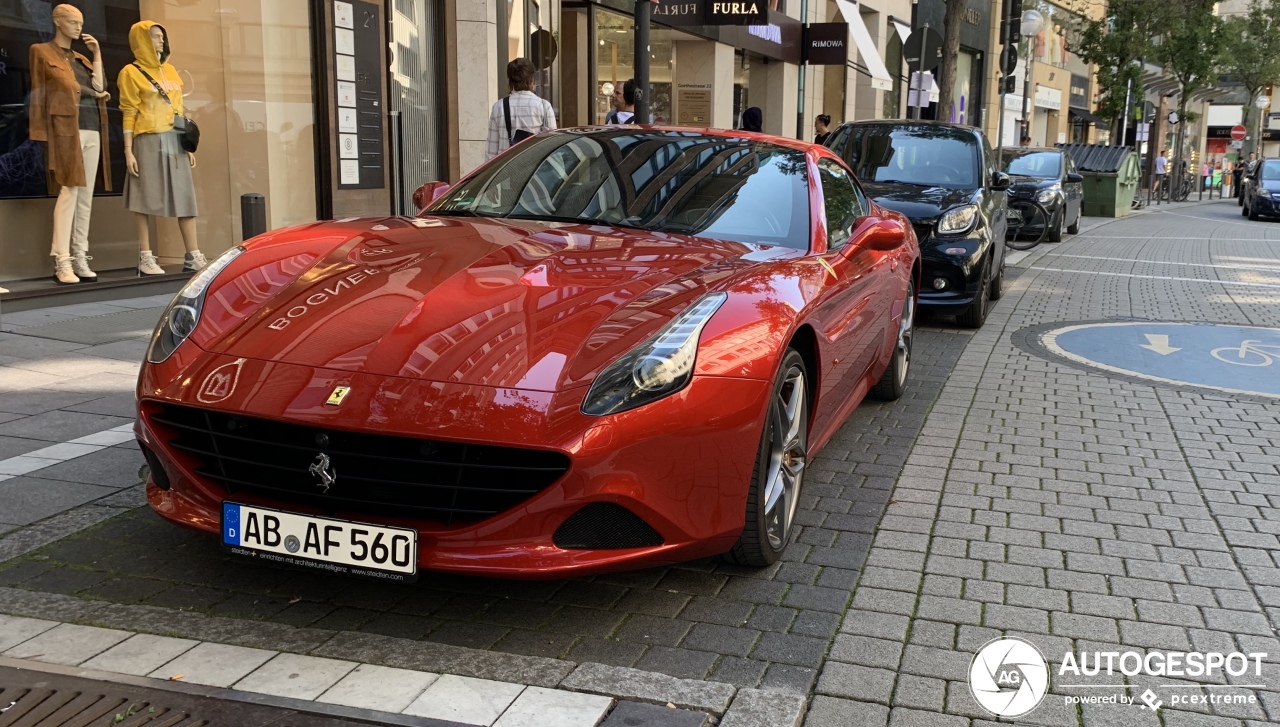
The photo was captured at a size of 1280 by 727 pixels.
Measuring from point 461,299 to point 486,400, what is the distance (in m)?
0.52

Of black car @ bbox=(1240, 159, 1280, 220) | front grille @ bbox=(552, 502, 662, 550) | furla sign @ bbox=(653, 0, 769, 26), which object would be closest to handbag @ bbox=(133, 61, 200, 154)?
furla sign @ bbox=(653, 0, 769, 26)

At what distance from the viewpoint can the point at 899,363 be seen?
21.2 ft

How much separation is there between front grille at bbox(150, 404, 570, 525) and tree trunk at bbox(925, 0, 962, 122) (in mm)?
16177

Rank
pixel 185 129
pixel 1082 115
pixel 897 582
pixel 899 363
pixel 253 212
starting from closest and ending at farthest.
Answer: pixel 897 582 < pixel 899 363 < pixel 253 212 < pixel 185 129 < pixel 1082 115

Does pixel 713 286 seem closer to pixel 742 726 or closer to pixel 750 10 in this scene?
pixel 742 726

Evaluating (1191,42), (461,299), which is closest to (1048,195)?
(461,299)

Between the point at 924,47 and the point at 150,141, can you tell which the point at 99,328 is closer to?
the point at 150,141

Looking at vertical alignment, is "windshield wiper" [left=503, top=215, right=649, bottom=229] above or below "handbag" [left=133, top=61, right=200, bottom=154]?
below

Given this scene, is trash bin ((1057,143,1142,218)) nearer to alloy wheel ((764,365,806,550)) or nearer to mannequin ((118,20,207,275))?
mannequin ((118,20,207,275))

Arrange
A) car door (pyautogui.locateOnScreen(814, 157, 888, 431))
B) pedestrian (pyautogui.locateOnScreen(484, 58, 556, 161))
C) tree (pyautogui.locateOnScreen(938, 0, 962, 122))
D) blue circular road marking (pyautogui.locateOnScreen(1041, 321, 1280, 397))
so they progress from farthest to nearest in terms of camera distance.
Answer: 1. tree (pyautogui.locateOnScreen(938, 0, 962, 122))
2. pedestrian (pyautogui.locateOnScreen(484, 58, 556, 161))
3. blue circular road marking (pyautogui.locateOnScreen(1041, 321, 1280, 397))
4. car door (pyautogui.locateOnScreen(814, 157, 888, 431))

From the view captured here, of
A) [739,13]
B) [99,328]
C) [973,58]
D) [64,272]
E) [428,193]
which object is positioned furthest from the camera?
[973,58]

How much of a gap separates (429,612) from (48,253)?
23.1 ft

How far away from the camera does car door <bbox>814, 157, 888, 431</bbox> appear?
14.0 ft

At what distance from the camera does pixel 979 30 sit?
39031 mm
